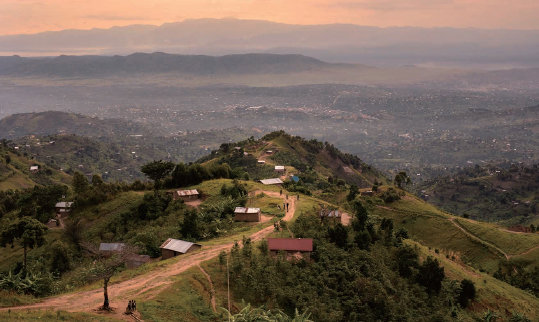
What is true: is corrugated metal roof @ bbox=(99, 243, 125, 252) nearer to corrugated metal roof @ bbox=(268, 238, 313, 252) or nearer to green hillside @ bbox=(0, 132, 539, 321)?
green hillside @ bbox=(0, 132, 539, 321)

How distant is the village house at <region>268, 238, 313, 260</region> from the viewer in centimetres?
3603

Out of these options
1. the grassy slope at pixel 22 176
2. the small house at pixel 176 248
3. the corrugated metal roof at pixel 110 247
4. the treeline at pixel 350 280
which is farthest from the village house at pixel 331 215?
the grassy slope at pixel 22 176

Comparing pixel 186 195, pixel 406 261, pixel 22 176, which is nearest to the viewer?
pixel 406 261

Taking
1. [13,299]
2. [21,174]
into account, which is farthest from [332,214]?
[21,174]

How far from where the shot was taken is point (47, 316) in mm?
23234

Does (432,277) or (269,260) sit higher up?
Answer: (269,260)

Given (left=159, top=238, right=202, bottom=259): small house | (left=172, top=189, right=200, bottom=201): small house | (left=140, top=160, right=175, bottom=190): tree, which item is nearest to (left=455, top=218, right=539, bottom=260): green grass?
(left=172, top=189, right=200, bottom=201): small house

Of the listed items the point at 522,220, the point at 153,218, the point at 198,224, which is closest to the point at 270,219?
the point at 198,224

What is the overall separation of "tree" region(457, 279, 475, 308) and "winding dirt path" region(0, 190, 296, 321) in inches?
878

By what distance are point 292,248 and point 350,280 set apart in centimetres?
547

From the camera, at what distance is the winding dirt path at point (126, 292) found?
26047mm

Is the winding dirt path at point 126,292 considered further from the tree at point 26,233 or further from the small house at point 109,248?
the tree at point 26,233

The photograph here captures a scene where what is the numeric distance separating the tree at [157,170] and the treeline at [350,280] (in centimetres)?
2757

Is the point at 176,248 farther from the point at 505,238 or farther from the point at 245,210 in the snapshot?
the point at 505,238
